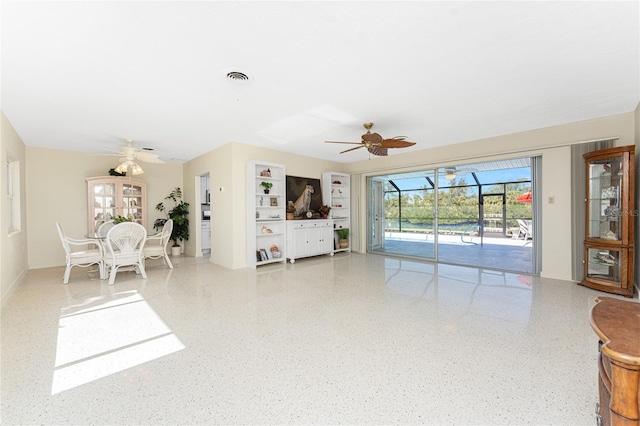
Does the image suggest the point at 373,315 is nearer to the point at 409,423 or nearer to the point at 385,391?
the point at 385,391

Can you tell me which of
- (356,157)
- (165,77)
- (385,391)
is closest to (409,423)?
(385,391)

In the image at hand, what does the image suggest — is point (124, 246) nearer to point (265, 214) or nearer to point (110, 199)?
point (110, 199)

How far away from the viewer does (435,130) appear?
454 cm

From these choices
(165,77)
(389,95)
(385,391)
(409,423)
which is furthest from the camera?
(389,95)

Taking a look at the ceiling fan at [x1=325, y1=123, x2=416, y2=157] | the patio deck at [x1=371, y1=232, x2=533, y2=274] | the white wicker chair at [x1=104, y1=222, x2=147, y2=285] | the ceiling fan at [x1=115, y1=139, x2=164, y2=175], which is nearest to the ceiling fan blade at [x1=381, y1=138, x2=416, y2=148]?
the ceiling fan at [x1=325, y1=123, x2=416, y2=157]

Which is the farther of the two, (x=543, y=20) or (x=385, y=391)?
(x=543, y=20)

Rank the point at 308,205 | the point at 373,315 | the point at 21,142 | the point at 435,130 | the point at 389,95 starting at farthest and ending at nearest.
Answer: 1. the point at 308,205
2. the point at 21,142
3. the point at 435,130
4. the point at 389,95
5. the point at 373,315

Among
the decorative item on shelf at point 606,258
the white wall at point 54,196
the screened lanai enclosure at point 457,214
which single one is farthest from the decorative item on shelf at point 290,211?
the decorative item on shelf at point 606,258

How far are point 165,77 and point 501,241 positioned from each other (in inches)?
309

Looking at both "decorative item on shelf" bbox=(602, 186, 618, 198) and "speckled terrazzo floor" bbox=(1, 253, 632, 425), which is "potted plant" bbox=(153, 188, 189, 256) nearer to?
"speckled terrazzo floor" bbox=(1, 253, 632, 425)

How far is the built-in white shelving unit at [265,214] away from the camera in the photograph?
5.42 m

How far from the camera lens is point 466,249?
23.2 ft

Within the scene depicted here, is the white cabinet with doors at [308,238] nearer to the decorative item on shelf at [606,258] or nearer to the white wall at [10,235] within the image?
the white wall at [10,235]

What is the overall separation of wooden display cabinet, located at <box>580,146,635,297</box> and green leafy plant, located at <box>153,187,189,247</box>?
802cm
